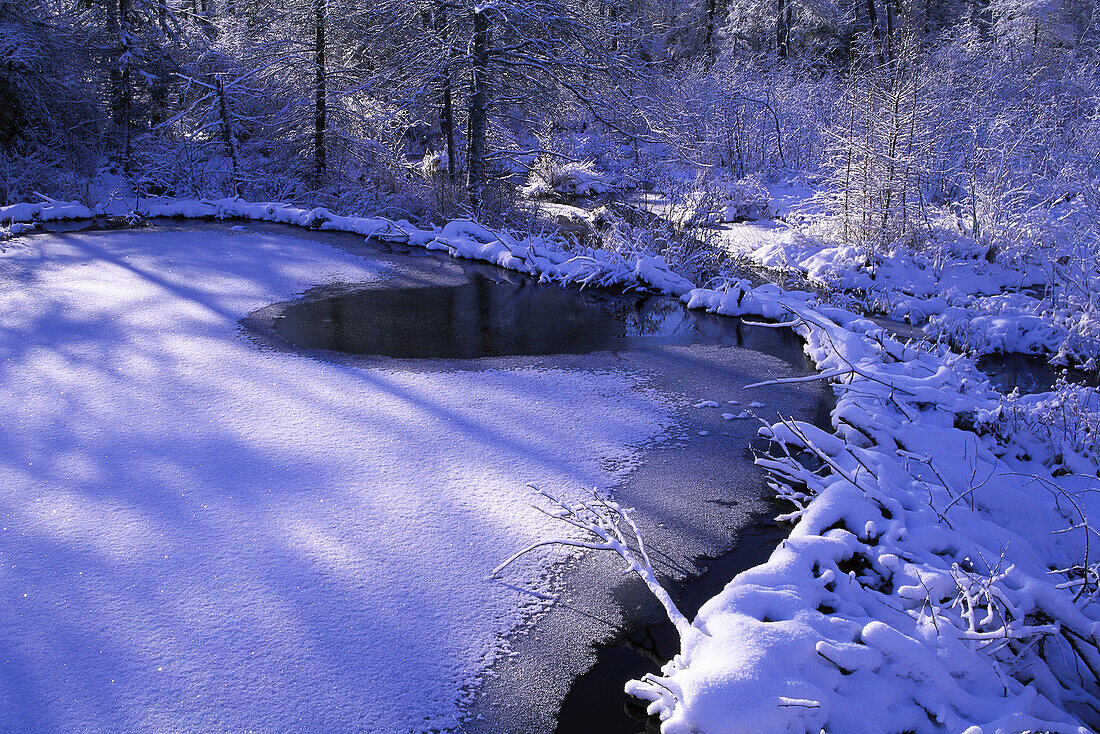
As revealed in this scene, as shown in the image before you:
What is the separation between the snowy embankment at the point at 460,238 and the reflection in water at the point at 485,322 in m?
0.40

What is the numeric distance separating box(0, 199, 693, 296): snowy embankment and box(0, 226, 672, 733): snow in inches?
147

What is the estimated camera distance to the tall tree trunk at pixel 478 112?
13.4m

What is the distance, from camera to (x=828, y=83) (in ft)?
68.2

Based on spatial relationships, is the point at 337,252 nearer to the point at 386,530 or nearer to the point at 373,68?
the point at 373,68

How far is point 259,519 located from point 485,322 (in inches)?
185

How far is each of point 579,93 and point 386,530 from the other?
11489 millimetres

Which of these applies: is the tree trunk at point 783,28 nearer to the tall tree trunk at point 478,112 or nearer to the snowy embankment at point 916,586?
the tall tree trunk at point 478,112

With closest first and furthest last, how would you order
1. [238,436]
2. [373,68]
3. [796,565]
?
[796,565] < [238,436] < [373,68]

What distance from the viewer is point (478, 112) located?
14.1 m

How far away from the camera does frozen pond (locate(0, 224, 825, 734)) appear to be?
298 cm

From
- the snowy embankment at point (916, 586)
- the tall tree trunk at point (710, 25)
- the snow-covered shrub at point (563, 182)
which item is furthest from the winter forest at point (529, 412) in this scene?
the tall tree trunk at point (710, 25)

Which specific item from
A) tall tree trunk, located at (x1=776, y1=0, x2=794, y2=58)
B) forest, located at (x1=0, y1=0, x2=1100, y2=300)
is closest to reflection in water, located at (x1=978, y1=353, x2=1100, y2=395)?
forest, located at (x1=0, y1=0, x2=1100, y2=300)

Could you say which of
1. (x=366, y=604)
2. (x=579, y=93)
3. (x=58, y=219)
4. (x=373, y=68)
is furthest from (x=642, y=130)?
(x=366, y=604)

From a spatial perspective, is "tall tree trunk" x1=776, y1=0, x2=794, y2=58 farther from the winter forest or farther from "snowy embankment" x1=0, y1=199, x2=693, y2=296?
"snowy embankment" x1=0, y1=199, x2=693, y2=296
